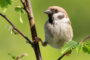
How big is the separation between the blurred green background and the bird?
1978 millimetres

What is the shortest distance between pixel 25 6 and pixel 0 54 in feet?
11.9

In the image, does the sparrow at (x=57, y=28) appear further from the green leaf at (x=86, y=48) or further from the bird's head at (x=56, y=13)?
the green leaf at (x=86, y=48)

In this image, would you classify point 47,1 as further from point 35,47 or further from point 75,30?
point 35,47

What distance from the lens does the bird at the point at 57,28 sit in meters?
3.56

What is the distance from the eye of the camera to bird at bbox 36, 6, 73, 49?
3559 mm

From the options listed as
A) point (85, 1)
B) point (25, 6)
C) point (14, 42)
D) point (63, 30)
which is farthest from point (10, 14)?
point (25, 6)

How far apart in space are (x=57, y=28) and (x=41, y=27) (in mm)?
3012

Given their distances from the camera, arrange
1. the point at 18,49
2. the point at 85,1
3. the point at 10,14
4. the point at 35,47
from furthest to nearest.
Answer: the point at 85,1, the point at 10,14, the point at 18,49, the point at 35,47

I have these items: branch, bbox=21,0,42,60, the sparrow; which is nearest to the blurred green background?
the sparrow

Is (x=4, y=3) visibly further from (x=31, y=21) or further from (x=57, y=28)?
(x=57, y=28)

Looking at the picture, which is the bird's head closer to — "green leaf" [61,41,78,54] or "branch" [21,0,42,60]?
"branch" [21,0,42,60]

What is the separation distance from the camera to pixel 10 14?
6.54 metres

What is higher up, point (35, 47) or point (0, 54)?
point (35, 47)

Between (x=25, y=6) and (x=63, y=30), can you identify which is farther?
(x=63, y=30)
